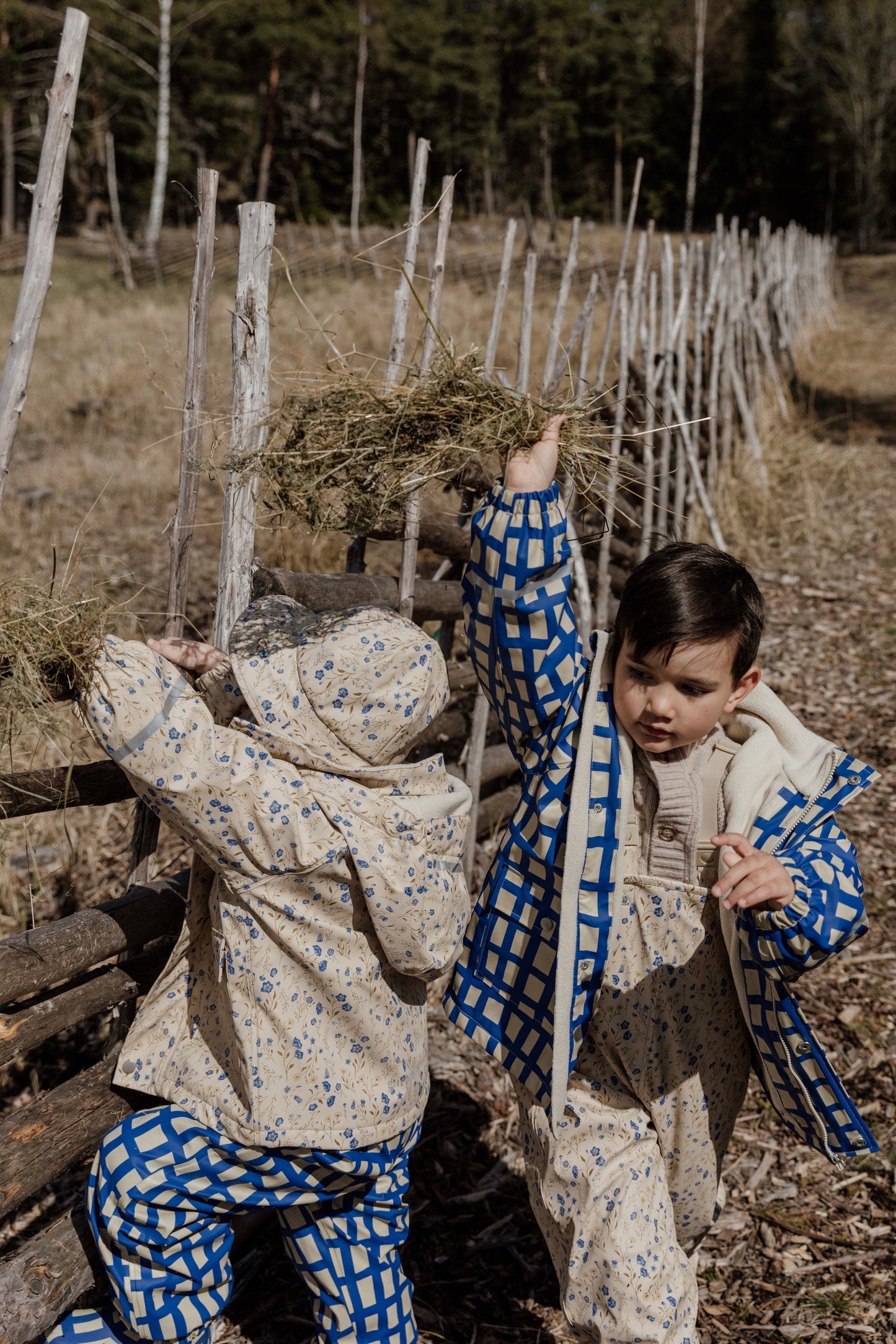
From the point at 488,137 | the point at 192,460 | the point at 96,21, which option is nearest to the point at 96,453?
the point at 192,460

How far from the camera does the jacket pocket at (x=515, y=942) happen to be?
5.99 feet

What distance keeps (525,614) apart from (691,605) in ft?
0.89

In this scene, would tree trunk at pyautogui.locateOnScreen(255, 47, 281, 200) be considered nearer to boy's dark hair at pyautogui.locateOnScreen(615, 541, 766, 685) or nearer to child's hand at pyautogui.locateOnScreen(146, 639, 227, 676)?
child's hand at pyautogui.locateOnScreen(146, 639, 227, 676)

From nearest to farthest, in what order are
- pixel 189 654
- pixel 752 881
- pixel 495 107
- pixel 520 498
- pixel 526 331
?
pixel 752 881 → pixel 520 498 → pixel 189 654 → pixel 526 331 → pixel 495 107

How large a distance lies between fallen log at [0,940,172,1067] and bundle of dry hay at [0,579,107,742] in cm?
66

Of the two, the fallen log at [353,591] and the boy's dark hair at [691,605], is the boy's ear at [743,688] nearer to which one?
the boy's dark hair at [691,605]

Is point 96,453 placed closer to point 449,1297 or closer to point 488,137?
point 449,1297

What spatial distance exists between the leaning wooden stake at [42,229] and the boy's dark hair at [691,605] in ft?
3.42

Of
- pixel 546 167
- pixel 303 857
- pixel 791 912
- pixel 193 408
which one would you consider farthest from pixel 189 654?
pixel 546 167

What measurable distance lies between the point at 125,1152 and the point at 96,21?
32707 millimetres

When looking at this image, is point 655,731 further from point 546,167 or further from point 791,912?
point 546,167

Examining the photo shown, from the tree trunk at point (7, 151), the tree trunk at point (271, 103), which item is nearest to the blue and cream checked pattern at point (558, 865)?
the tree trunk at point (7, 151)

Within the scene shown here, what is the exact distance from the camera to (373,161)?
36688 millimetres

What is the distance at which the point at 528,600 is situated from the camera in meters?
1.66
